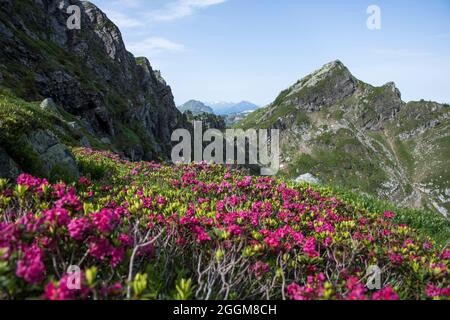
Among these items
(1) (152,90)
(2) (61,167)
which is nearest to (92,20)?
(1) (152,90)

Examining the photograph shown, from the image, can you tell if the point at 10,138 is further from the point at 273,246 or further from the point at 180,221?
the point at 273,246

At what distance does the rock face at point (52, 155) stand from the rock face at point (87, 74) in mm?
24888

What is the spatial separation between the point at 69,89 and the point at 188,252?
217ft

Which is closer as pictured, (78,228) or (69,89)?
(78,228)

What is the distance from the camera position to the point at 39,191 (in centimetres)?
545

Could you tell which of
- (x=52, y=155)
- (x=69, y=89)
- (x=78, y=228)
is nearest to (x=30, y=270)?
(x=78, y=228)

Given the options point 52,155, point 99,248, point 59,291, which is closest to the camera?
point 59,291

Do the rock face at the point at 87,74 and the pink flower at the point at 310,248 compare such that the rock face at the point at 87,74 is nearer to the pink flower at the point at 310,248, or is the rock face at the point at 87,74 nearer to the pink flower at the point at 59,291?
the pink flower at the point at 310,248

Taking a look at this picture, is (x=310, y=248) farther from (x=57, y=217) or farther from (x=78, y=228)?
(x=57, y=217)

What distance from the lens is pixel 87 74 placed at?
93812 mm

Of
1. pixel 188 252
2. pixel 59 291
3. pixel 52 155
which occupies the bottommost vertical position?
pixel 188 252

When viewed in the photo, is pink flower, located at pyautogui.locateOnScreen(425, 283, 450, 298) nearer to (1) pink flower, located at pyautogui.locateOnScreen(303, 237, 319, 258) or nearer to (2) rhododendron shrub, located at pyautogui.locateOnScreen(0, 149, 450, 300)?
(2) rhododendron shrub, located at pyautogui.locateOnScreen(0, 149, 450, 300)

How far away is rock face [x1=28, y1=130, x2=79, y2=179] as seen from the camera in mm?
9383
